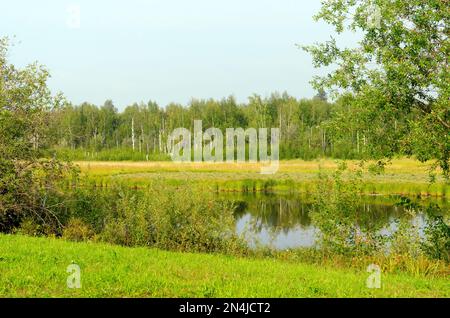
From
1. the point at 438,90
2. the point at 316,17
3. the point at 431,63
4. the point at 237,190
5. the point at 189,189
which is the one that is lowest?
the point at 237,190

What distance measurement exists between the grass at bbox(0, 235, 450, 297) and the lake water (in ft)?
22.8

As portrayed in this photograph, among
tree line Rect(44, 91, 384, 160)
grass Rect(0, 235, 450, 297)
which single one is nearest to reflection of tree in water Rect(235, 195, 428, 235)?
grass Rect(0, 235, 450, 297)

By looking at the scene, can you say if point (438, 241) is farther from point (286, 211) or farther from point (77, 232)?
point (286, 211)

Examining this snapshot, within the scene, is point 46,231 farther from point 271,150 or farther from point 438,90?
point 271,150

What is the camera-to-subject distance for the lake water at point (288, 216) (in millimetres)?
26423

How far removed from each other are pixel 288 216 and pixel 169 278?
26395 mm

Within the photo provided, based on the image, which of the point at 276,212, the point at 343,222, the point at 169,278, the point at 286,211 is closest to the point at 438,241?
the point at 343,222

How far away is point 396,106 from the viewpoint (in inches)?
666

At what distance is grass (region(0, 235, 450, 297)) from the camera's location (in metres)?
9.67

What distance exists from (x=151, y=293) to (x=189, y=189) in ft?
35.4

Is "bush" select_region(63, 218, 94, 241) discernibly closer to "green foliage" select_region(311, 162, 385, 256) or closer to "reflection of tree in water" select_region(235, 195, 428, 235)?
"green foliage" select_region(311, 162, 385, 256)

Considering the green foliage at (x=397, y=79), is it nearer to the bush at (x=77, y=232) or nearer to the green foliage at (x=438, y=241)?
the green foliage at (x=438, y=241)
